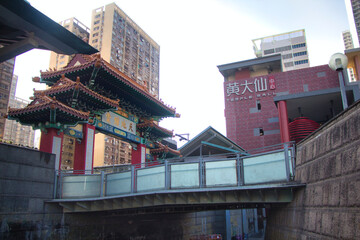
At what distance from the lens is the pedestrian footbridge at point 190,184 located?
12.8 meters

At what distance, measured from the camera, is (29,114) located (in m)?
18.5

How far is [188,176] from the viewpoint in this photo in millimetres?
14867

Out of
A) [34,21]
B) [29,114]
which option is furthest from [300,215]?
[29,114]

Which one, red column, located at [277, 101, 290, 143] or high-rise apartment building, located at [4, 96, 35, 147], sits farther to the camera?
high-rise apartment building, located at [4, 96, 35, 147]

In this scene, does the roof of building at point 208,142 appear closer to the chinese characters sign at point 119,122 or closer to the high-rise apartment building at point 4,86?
the chinese characters sign at point 119,122

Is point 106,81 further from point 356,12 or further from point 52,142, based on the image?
point 356,12

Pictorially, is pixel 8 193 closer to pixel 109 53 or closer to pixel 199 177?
pixel 199 177

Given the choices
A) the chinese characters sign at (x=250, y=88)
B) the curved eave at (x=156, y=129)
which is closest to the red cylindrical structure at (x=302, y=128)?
the curved eave at (x=156, y=129)

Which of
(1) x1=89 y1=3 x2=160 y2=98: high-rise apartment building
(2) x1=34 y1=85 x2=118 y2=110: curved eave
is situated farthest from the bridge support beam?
(1) x1=89 y1=3 x2=160 y2=98: high-rise apartment building

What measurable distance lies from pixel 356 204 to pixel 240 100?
34527mm

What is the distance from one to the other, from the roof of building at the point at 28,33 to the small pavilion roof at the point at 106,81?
32.8 ft

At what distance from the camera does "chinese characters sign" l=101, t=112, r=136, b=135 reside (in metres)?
23.5

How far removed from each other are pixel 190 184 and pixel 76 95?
9735 millimetres

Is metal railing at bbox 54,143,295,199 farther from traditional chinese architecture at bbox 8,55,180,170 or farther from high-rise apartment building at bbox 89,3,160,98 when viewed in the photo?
high-rise apartment building at bbox 89,3,160,98
